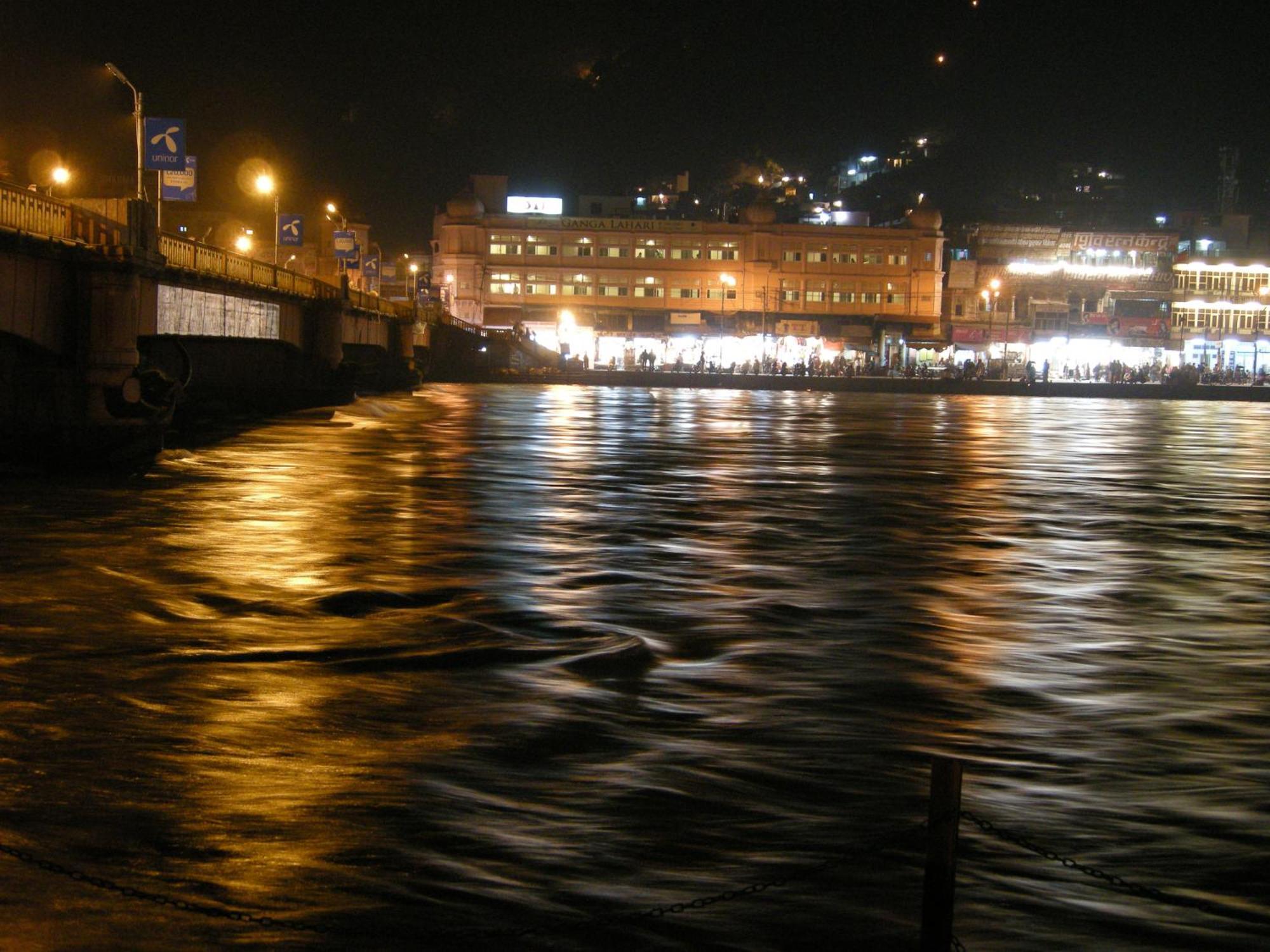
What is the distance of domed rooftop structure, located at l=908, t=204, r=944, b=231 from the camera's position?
132875 millimetres

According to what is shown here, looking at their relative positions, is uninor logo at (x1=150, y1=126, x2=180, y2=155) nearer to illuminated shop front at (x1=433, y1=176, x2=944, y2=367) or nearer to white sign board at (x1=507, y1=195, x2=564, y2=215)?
illuminated shop front at (x1=433, y1=176, x2=944, y2=367)

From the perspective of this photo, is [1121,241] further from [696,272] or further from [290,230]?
[290,230]

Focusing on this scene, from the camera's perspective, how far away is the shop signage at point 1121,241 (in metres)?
130

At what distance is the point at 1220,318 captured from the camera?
131875mm

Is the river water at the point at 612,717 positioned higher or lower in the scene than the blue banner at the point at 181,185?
lower

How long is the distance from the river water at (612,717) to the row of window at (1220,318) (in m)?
112

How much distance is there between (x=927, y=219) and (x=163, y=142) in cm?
10565

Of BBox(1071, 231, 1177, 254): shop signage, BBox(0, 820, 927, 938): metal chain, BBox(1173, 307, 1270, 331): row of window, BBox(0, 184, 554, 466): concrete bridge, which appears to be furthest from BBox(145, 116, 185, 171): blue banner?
BBox(1173, 307, 1270, 331): row of window

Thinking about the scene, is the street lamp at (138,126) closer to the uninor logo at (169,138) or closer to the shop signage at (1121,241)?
the uninor logo at (169,138)

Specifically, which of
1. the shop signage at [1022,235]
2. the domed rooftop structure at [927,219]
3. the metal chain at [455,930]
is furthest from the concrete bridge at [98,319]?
the shop signage at [1022,235]

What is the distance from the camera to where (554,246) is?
13225 cm

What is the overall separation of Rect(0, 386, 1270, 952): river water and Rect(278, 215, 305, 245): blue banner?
37.7 metres

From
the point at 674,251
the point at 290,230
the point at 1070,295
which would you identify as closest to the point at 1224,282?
the point at 1070,295

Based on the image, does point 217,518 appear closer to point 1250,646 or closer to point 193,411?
point 1250,646
